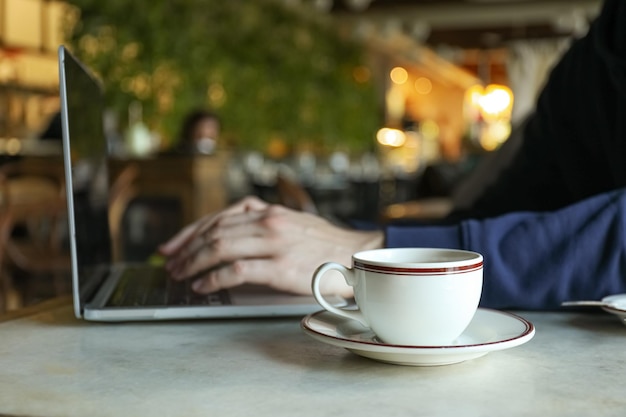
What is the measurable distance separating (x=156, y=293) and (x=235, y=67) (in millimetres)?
7002

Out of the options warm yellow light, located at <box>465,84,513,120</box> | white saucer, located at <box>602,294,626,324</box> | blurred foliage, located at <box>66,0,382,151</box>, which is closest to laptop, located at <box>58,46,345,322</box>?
white saucer, located at <box>602,294,626,324</box>

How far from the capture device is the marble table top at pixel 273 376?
47 centimetres

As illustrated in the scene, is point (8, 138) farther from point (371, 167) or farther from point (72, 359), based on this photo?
point (72, 359)

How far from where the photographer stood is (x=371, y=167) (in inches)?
385

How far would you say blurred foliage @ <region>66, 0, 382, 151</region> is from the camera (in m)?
6.13

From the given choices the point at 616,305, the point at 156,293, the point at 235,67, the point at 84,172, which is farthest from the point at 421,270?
the point at 235,67

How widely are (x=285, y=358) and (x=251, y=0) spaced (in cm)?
787

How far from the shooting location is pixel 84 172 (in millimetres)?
909

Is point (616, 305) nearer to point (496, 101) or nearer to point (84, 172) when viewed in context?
point (84, 172)

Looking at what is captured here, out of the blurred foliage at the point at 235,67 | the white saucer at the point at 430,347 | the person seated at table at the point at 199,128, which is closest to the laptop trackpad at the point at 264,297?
the white saucer at the point at 430,347

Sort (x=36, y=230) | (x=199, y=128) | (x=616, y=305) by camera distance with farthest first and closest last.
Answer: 1. (x=199, y=128)
2. (x=36, y=230)
3. (x=616, y=305)

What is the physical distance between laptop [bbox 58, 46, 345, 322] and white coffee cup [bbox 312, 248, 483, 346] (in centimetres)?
18

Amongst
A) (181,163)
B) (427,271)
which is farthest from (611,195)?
(181,163)

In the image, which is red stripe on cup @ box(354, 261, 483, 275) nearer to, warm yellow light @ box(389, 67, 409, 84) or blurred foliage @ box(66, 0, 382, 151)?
blurred foliage @ box(66, 0, 382, 151)
